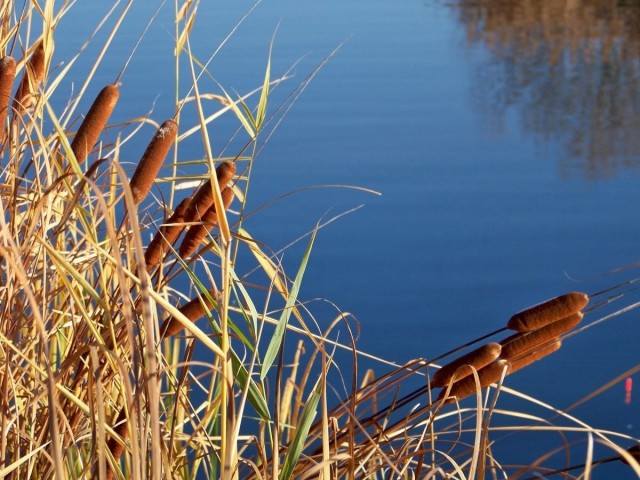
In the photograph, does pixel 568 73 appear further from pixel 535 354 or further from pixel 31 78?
pixel 535 354

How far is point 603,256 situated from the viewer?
2574mm

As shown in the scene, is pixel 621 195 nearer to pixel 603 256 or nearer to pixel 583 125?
pixel 603 256

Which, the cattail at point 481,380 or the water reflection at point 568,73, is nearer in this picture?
the cattail at point 481,380

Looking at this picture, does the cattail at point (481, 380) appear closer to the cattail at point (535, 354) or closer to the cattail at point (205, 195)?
the cattail at point (535, 354)

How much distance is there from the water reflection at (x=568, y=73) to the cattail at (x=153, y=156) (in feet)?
8.61

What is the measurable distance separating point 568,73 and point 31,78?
377 cm

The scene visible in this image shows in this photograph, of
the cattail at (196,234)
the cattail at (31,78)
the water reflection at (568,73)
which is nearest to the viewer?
the cattail at (196,234)

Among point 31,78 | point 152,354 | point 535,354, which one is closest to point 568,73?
point 31,78

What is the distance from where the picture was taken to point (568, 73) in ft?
14.4

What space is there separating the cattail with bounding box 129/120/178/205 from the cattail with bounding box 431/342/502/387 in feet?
0.84

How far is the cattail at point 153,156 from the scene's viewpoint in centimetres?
70

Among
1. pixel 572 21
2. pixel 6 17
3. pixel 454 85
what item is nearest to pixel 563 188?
pixel 454 85

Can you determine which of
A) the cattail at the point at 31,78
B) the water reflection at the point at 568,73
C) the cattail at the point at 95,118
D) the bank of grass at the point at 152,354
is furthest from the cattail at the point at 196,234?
the water reflection at the point at 568,73

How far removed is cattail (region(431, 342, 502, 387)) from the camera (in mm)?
684
